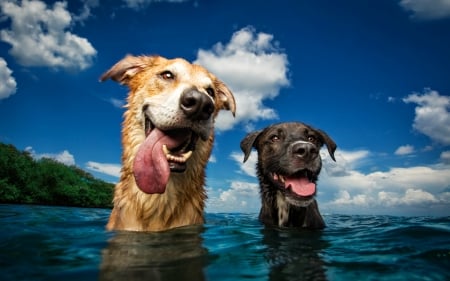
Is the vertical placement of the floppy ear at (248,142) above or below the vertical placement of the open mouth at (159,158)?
above

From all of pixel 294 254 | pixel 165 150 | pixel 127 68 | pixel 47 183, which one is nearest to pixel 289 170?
pixel 294 254

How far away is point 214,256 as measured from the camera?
472 cm

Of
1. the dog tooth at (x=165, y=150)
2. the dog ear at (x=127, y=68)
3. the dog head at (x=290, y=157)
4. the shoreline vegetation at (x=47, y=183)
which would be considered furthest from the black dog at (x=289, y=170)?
the shoreline vegetation at (x=47, y=183)

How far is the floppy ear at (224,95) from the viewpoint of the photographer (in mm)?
7125

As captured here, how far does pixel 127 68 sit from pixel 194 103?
6.96ft

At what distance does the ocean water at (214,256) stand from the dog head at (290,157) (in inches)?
47.1

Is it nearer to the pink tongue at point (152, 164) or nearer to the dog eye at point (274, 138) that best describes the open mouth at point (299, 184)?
the dog eye at point (274, 138)

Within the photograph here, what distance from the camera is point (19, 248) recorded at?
5152mm

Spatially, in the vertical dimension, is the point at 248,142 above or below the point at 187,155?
above

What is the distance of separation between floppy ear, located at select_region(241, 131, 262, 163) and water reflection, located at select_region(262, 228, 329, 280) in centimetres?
213

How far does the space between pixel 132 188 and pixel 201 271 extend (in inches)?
91.7

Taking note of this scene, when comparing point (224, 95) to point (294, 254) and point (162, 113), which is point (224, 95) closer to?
point (162, 113)

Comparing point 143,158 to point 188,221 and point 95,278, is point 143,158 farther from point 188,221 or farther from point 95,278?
point 95,278

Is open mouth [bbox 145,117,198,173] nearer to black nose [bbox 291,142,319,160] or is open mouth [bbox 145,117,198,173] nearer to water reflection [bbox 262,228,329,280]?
water reflection [bbox 262,228,329,280]
